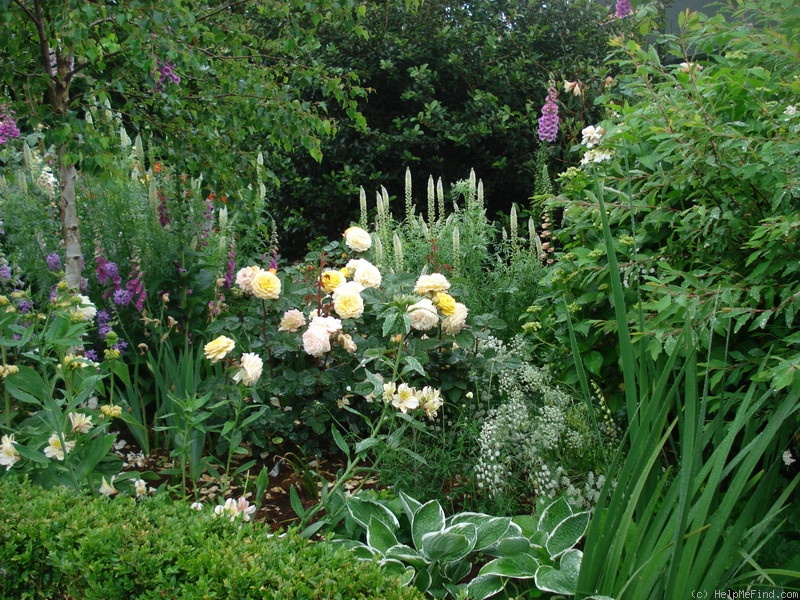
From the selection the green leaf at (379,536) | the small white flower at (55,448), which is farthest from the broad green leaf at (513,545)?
the small white flower at (55,448)

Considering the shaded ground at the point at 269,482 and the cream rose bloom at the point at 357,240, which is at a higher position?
the cream rose bloom at the point at 357,240

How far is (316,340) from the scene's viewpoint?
3.13 m

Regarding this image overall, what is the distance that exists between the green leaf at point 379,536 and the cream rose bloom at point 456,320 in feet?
3.16

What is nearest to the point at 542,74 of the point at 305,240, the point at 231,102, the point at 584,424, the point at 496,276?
the point at 305,240

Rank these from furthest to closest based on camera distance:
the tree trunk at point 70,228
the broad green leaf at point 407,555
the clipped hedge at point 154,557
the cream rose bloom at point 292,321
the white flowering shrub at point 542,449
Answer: the tree trunk at point 70,228 < the cream rose bloom at point 292,321 < the white flowering shrub at point 542,449 < the broad green leaf at point 407,555 < the clipped hedge at point 154,557

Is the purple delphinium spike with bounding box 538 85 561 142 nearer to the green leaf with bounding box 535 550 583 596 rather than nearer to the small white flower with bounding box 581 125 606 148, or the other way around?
the small white flower with bounding box 581 125 606 148

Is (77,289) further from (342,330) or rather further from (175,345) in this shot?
(342,330)

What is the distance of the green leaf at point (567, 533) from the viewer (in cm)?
237

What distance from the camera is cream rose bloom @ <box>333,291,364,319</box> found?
124 inches

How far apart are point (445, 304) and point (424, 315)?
0.34 ft

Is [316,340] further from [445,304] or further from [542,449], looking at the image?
[542,449]

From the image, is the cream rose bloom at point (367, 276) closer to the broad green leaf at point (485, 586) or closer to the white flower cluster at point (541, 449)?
the white flower cluster at point (541, 449)

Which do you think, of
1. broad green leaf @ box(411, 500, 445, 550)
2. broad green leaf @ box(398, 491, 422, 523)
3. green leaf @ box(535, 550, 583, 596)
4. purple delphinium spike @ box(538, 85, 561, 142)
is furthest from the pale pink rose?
purple delphinium spike @ box(538, 85, 561, 142)

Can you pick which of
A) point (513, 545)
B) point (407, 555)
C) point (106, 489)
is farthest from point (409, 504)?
point (106, 489)
